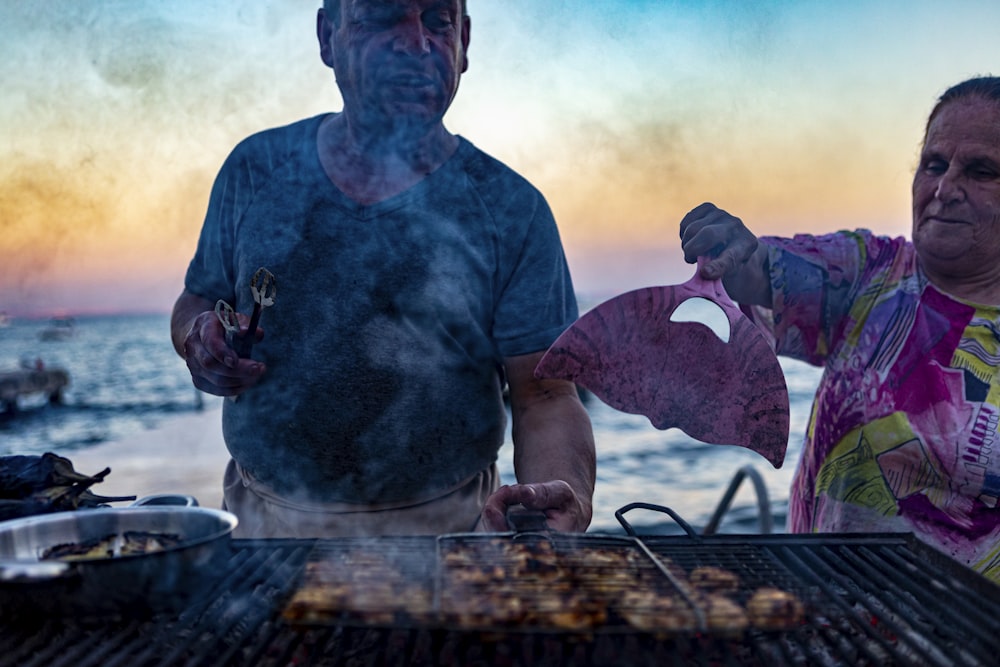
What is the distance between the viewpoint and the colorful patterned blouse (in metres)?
2.57

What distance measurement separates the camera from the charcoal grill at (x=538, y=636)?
61.7 inches

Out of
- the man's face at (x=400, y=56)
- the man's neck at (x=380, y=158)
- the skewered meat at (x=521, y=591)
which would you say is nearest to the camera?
the skewered meat at (x=521, y=591)

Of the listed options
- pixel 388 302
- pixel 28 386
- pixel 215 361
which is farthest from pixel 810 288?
pixel 28 386

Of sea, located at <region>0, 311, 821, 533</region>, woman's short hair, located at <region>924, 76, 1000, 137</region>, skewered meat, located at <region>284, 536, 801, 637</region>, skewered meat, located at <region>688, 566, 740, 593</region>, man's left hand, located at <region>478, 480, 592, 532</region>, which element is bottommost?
sea, located at <region>0, 311, 821, 533</region>

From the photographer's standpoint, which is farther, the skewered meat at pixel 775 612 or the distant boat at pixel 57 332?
the distant boat at pixel 57 332

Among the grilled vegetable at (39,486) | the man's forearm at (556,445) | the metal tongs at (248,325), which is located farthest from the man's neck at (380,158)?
the grilled vegetable at (39,486)

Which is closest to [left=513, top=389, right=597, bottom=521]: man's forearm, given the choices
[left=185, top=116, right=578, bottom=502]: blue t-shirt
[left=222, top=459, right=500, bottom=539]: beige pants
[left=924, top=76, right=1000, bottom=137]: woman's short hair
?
[left=185, top=116, right=578, bottom=502]: blue t-shirt

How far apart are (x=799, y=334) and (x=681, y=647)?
5.52 ft

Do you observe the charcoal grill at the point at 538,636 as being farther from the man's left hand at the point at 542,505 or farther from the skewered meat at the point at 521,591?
the man's left hand at the point at 542,505

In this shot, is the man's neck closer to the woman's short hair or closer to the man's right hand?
the man's right hand

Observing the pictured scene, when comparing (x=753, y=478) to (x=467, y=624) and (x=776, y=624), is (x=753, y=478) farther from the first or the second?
(x=467, y=624)

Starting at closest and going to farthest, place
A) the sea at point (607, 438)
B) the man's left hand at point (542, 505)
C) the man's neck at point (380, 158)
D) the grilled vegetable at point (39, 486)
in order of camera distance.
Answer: the grilled vegetable at point (39, 486) < the man's left hand at point (542, 505) < the man's neck at point (380, 158) < the sea at point (607, 438)

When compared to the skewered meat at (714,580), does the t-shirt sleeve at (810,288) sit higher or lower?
higher

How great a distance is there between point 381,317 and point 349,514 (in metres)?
0.71
